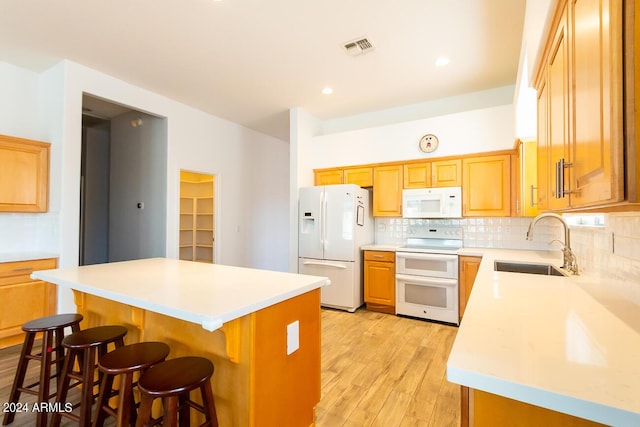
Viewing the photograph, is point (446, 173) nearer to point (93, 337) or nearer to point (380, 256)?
point (380, 256)

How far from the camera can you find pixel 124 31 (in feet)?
8.70

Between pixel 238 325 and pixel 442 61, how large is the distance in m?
3.24

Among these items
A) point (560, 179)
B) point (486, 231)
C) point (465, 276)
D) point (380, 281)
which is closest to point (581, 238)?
point (560, 179)

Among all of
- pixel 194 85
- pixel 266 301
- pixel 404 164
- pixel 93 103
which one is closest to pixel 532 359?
pixel 266 301

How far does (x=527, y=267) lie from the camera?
250cm

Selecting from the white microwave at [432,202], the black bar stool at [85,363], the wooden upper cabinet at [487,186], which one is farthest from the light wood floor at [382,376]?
the wooden upper cabinet at [487,186]

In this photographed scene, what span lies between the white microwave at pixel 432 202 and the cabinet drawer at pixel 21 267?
4090mm

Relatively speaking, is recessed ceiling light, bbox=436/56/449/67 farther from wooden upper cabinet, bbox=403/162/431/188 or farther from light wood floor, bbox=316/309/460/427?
light wood floor, bbox=316/309/460/427

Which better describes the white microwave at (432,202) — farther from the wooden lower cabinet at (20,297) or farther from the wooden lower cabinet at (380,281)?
the wooden lower cabinet at (20,297)

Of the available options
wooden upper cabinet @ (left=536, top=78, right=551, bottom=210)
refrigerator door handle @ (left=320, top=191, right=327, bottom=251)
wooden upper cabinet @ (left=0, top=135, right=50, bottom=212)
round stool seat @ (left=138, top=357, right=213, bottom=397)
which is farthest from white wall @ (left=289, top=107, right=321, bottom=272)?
wooden upper cabinet @ (left=536, top=78, right=551, bottom=210)

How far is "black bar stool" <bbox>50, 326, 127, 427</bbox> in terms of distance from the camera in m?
1.55

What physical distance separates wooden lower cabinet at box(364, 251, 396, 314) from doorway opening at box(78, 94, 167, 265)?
2888mm

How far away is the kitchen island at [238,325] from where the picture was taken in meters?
1.36

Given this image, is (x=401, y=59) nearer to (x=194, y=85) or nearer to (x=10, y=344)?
(x=194, y=85)
